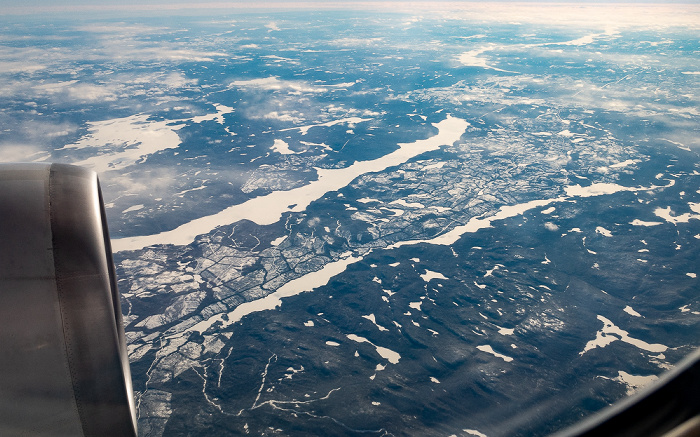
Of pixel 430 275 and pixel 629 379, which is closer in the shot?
pixel 629 379

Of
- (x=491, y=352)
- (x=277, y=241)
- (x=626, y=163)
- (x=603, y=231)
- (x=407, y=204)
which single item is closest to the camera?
(x=491, y=352)

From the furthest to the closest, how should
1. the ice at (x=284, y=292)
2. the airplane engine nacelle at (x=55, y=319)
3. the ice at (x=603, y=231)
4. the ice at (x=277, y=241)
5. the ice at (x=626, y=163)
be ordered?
the ice at (x=626, y=163) → the ice at (x=603, y=231) → the ice at (x=277, y=241) → the ice at (x=284, y=292) → the airplane engine nacelle at (x=55, y=319)

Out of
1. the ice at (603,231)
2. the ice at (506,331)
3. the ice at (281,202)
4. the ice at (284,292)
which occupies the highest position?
the ice at (281,202)

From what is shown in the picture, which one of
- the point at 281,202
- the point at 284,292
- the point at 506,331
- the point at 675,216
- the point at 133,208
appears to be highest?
the point at 133,208

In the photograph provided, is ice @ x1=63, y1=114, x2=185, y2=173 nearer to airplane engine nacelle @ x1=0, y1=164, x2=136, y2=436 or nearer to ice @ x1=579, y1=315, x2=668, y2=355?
ice @ x1=579, y1=315, x2=668, y2=355

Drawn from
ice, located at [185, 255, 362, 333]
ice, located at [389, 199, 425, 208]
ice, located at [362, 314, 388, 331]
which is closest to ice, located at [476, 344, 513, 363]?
ice, located at [362, 314, 388, 331]

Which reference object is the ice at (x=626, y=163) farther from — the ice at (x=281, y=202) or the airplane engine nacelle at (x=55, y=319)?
the airplane engine nacelle at (x=55, y=319)

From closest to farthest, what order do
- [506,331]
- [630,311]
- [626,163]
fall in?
[506,331]
[630,311]
[626,163]

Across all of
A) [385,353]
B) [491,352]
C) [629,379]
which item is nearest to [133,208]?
[385,353]

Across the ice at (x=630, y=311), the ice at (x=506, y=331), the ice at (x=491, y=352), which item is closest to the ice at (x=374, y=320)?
the ice at (x=491, y=352)

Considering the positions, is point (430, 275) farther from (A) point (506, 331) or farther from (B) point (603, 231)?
(B) point (603, 231)
